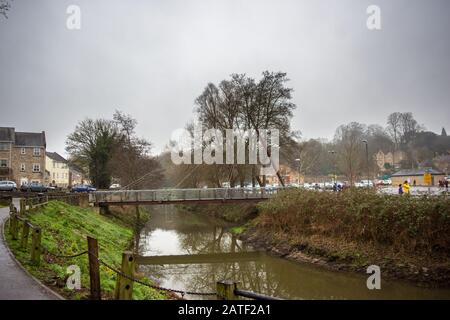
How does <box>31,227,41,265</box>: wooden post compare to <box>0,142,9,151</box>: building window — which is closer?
<box>31,227,41,265</box>: wooden post

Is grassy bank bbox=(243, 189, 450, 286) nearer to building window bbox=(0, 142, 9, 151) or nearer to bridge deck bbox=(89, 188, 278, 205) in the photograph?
bridge deck bbox=(89, 188, 278, 205)

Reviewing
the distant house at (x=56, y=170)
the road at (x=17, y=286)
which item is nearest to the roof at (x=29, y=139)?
the distant house at (x=56, y=170)

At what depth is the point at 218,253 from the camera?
2559cm

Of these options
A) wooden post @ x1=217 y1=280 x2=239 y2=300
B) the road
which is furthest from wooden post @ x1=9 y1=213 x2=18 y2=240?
wooden post @ x1=217 y1=280 x2=239 y2=300

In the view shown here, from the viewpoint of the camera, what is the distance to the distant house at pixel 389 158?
89.3 meters

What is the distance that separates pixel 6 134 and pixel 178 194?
145 feet

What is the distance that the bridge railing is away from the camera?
33.6m

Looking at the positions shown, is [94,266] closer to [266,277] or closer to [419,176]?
[266,277]

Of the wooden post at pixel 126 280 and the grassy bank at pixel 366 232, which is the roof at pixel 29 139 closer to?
the grassy bank at pixel 366 232

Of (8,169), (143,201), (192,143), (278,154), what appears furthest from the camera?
(8,169)

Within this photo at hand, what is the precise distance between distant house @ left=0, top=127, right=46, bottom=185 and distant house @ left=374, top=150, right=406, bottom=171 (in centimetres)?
7465

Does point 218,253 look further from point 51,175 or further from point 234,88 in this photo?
point 51,175
